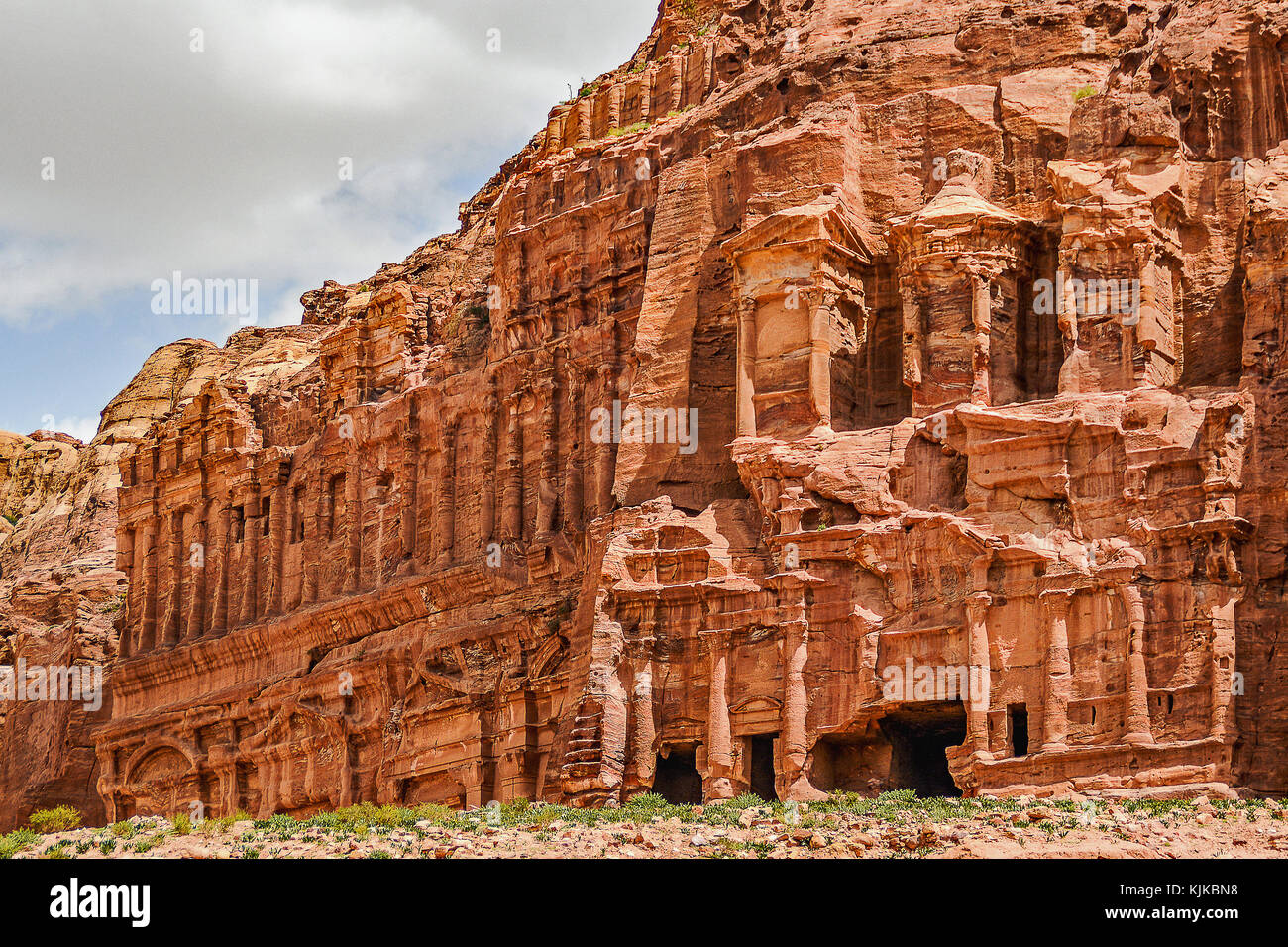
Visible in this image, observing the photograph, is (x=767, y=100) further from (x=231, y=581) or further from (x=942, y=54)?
(x=231, y=581)

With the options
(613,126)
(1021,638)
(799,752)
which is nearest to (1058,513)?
(1021,638)

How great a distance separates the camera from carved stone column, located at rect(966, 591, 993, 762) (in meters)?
48.8

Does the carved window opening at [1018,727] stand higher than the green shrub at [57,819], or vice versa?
the carved window opening at [1018,727]

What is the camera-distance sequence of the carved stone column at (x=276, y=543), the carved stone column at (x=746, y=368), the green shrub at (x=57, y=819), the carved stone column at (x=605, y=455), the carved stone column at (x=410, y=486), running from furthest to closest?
the carved stone column at (x=276, y=543) → the carved stone column at (x=410, y=486) → the green shrub at (x=57, y=819) → the carved stone column at (x=605, y=455) → the carved stone column at (x=746, y=368)

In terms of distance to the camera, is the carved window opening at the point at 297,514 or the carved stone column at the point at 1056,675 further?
the carved window opening at the point at 297,514

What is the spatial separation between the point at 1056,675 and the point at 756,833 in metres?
8.00

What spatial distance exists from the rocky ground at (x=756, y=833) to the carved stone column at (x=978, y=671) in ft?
6.42

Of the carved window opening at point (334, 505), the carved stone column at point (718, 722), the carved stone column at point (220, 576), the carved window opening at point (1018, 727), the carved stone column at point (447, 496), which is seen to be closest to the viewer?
the carved window opening at point (1018, 727)

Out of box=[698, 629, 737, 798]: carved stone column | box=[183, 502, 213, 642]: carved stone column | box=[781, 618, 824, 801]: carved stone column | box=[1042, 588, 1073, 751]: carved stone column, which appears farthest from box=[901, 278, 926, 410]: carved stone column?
box=[183, 502, 213, 642]: carved stone column

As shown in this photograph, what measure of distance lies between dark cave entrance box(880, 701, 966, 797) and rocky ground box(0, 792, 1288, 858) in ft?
9.61

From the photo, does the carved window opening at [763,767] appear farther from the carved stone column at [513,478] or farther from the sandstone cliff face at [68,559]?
the sandstone cliff face at [68,559]

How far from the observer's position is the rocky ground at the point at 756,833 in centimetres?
4116

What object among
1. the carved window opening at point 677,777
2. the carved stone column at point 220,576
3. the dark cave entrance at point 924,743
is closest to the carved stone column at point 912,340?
the dark cave entrance at point 924,743

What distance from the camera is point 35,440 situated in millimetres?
106500
